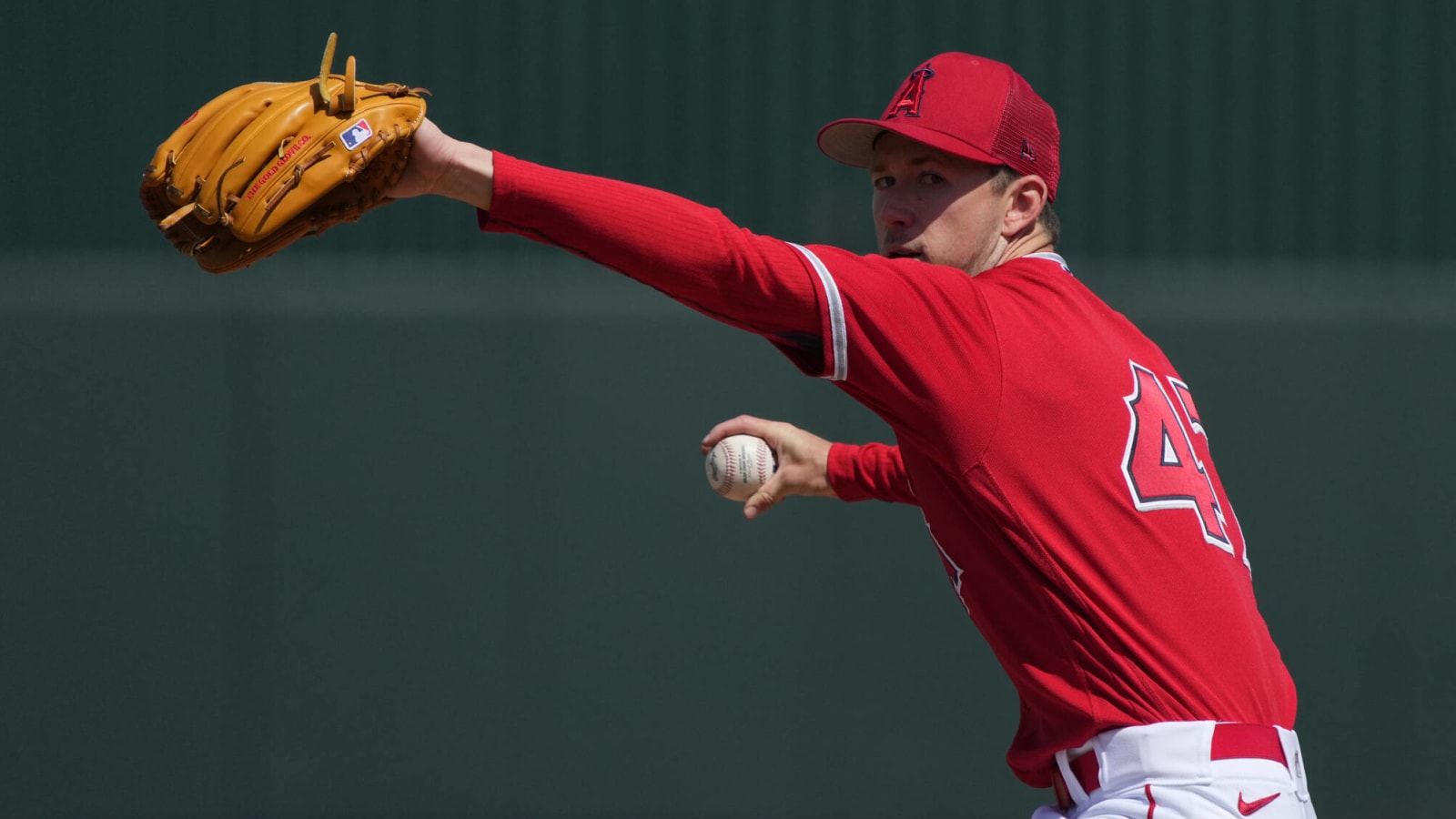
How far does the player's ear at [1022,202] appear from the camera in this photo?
7.82 ft

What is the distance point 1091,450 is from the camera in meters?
2.01

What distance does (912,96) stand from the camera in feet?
7.80

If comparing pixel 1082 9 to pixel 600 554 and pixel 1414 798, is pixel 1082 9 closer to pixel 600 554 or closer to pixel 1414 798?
pixel 600 554

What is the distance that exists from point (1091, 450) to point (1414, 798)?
3.87 meters

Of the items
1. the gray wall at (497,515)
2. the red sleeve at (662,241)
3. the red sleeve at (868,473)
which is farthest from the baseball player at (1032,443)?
the gray wall at (497,515)

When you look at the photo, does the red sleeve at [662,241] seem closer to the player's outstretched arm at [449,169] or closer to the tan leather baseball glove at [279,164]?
the player's outstretched arm at [449,169]

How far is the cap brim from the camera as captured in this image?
2.28 meters

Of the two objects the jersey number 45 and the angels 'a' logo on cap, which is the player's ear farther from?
the jersey number 45

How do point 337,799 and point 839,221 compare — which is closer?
point 337,799

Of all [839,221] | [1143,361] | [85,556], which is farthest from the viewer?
[839,221]

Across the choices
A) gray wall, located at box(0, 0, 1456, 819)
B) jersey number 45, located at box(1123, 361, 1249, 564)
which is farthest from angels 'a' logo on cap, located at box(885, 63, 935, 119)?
gray wall, located at box(0, 0, 1456, 819)

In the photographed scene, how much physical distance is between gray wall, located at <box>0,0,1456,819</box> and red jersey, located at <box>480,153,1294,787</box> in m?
2.76

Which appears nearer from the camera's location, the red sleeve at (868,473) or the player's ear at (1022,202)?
the player's ear at (1022,202)

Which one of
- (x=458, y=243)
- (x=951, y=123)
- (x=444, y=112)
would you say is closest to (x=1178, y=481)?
(x=951, y=123)
